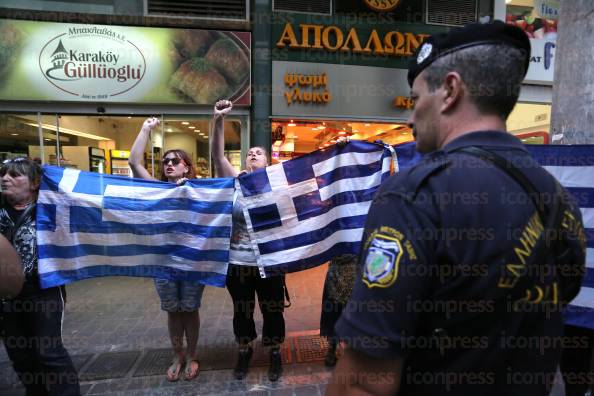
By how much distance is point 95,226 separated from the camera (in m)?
3.31

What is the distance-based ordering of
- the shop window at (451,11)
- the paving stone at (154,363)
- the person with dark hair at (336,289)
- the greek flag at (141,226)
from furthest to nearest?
the shop window at (451,11) < the paving stone at (154,363) < the person with dark hair at (336,289) < the greek flag at (141,226)

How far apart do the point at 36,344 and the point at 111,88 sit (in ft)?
19.1

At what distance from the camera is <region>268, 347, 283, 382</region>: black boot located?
11.6ft

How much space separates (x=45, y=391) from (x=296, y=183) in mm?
2622

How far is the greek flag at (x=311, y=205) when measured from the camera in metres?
3.43

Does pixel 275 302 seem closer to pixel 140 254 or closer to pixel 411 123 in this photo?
pixel 140 254

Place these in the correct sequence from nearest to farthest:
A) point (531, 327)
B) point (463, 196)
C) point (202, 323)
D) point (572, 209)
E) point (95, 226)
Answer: point (463, 196), point (531, 327), point (572, 209), point (95, 226), point (202, 323)

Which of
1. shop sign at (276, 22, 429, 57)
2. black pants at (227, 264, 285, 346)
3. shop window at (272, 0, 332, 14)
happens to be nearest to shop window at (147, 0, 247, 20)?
shop window at (272, 0, 332, 14)

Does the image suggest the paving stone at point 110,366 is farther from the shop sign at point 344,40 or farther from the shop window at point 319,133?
the shop sign at point 344,40

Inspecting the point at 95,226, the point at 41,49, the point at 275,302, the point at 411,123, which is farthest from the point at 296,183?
the point at 41,49

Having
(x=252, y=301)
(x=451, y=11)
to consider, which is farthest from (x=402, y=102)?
(x=252, y=301)

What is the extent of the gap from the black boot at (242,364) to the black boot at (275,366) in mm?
236

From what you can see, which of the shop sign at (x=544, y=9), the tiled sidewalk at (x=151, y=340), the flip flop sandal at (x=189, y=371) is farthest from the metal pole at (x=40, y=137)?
the shop sign at (x=544, y=9)

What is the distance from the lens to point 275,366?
11.8 feet
